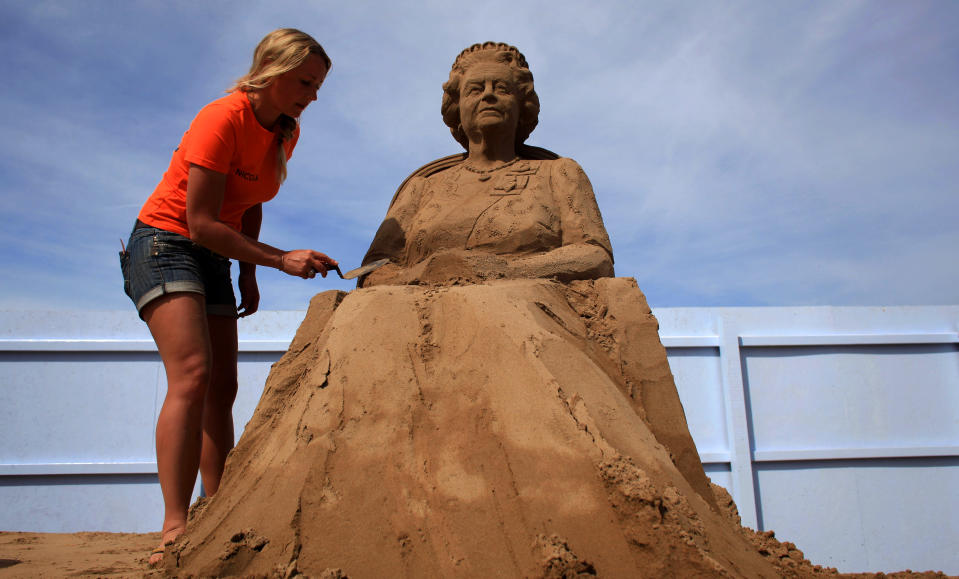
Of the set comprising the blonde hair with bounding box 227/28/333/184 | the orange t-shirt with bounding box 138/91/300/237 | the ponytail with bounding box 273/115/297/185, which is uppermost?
the blonde hair with bounding box 227/28/333/184

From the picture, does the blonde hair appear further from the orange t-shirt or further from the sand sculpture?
the sand sculpture

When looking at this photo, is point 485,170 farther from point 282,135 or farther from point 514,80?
point 282,135

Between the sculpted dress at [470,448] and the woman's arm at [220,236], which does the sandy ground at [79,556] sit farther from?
the woman's arm at [220,236]

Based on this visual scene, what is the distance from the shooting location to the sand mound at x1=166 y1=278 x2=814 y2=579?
1.38m

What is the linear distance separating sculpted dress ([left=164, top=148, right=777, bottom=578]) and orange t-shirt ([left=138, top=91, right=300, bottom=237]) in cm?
47

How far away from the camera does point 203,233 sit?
1971 mm

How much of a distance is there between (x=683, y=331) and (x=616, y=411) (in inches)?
181

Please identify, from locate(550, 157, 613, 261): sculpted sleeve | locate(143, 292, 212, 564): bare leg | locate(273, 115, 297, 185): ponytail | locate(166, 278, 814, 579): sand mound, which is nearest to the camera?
locate(166, 278, 814, 579): sand mound

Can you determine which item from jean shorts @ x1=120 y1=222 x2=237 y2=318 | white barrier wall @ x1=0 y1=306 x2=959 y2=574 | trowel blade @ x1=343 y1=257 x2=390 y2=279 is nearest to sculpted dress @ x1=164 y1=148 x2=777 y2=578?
trowel blade @ x1=343 y1=257 x2=390 y2=279

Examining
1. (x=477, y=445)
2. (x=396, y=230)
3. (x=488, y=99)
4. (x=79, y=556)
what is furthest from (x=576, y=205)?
(x=79, y=556)

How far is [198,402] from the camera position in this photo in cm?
198

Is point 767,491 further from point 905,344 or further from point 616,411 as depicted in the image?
point 616,411

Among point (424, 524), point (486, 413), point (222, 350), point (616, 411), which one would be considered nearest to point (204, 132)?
point (222, 350)

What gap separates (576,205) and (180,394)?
1758 mm
